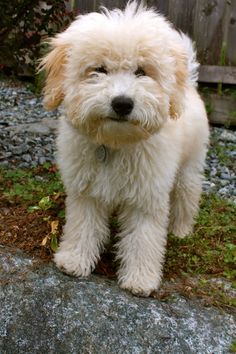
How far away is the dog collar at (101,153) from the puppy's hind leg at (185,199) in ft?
3.15

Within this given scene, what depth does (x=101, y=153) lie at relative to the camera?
336 centimetres

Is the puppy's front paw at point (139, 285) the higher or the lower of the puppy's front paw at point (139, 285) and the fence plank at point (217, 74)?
the higher

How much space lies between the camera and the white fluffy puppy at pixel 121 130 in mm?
2992

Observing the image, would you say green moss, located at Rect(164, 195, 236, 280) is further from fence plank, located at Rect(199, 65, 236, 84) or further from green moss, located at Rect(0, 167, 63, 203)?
fence plank, located at Rect(199, 65, 236, 84)

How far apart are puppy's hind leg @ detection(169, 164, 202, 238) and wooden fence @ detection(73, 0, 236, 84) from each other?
3.31m

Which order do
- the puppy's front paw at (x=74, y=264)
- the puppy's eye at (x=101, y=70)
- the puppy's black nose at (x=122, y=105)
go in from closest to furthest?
the puppy's black nose at (x=122, y=105)
the puppy's eye at (x=101, y=70)
the puppy's front paw at (x=74, y=264)

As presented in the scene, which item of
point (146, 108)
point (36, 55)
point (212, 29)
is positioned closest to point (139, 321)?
point (146, 108)

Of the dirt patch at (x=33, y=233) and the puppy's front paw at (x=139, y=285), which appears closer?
A: the puppy's front paw at (x=139, y=285)

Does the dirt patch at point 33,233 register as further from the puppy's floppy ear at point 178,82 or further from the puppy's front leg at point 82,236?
the puppy's floppy ear at point 178,82

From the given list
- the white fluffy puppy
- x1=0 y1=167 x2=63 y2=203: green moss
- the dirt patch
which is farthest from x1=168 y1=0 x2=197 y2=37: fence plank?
the dirt patch

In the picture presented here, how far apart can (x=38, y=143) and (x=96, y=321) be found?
9.73 ft

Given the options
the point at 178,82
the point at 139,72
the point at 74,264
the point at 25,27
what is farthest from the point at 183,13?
the point at 74,264

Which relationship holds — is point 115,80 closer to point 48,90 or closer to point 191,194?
point 48,90

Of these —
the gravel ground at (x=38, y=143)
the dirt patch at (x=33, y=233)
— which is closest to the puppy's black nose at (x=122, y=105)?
the dirt patch at (x=33, y=233)
